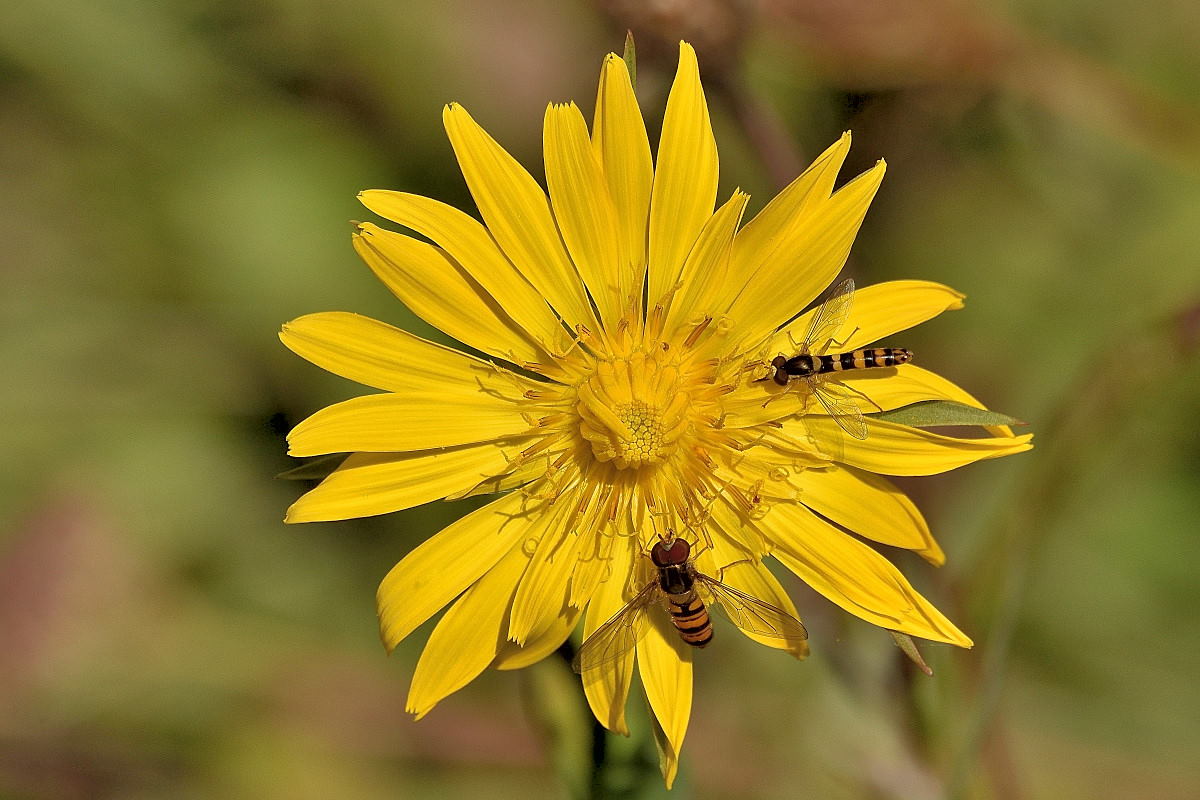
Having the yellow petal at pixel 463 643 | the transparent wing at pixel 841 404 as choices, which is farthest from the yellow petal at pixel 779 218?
the yellow petal at pixel 463 643

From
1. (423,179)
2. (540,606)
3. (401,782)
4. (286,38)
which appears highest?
(286,38)

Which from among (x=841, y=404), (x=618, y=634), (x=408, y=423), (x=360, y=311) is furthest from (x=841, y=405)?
(x=360, y=311)

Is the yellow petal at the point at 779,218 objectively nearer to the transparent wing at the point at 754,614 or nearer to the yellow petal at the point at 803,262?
the yellow petal at the point at 803,262

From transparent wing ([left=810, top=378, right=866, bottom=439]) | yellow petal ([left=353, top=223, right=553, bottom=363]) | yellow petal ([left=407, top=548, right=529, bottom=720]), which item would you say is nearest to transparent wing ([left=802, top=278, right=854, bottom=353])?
transparent wing ([left=810, top=378, right=866, bottom=439])

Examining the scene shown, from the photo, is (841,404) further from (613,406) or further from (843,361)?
(613,406)

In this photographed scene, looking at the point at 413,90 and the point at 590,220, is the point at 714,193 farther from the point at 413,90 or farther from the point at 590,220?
the point at 413,90

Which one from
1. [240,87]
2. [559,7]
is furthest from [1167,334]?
[240,87]
